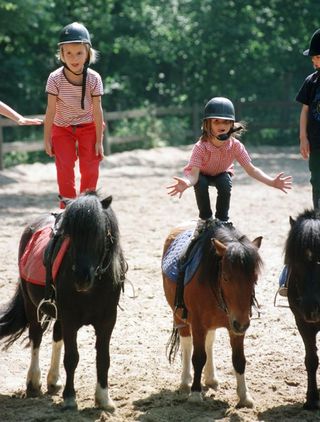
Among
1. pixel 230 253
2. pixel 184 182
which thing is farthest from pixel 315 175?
pixel 230 253

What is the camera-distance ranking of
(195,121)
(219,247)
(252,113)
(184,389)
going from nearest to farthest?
1. (219,247)
2. (184,389)
3. (195,121)
4. (252,113)

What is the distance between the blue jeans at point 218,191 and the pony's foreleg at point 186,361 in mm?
862

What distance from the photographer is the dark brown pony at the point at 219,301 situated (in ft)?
16.2

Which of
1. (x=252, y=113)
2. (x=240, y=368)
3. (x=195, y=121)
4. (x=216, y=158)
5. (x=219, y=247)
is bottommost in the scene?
(x=240, y=368)

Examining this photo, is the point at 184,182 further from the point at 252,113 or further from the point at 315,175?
the point at 252,113

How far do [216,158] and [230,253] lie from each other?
0.98 meters

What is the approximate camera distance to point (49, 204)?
14.2 m

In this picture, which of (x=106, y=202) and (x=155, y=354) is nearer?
(x=106, y=202)

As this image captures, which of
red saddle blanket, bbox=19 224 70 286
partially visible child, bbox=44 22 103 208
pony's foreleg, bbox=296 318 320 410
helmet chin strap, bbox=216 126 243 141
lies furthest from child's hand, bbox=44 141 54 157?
pony's foreleg, bbox=296 318 320 410

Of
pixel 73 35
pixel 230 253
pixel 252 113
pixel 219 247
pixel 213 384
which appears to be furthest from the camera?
pixel 252 113

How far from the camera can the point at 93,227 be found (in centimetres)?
497

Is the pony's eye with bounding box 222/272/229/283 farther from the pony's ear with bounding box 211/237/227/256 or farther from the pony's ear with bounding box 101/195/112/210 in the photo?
the pony's ear with bounding box 101/195/112/210

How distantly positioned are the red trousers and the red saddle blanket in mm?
377

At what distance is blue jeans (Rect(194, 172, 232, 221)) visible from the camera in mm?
5750
